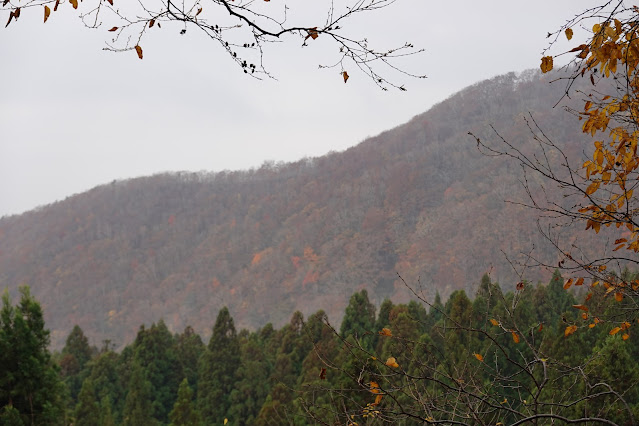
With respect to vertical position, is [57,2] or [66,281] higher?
[57,2]

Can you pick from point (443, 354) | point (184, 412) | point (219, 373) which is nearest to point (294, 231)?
point (219, 373)

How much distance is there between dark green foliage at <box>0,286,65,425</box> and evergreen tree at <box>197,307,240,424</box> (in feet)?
31.9

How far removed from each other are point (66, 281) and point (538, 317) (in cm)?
9715

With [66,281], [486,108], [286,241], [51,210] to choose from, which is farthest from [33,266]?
[486,108]

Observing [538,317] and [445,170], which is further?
[445,170]

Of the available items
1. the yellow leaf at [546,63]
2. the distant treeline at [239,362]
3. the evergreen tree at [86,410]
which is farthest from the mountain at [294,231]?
the yellow leaf at [546,63]

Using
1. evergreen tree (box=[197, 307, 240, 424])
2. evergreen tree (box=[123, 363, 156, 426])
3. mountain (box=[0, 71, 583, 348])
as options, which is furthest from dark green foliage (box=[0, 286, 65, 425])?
mountain (box=[0, 71, 583, 348])

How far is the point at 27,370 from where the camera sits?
29.2ft

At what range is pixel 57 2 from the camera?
2625 millimetres

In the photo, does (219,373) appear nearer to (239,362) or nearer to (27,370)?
(239,362)

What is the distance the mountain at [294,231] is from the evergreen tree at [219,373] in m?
49.1

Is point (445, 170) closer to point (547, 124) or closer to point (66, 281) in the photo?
point (547, 124)

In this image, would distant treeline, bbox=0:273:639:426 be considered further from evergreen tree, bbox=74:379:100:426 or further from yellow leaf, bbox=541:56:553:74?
yellow leaf, bbox=541:56:553:74

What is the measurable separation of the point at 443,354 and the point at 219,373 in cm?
1763
